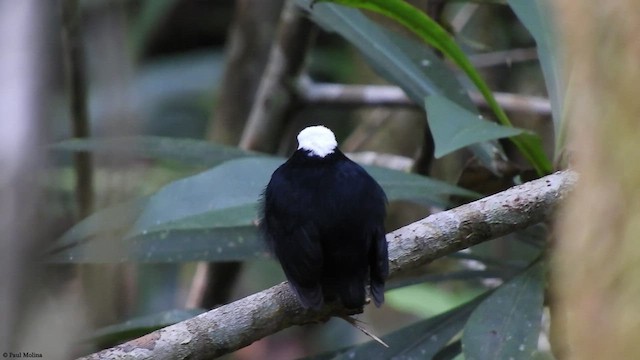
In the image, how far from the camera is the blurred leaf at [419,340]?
1507 mm

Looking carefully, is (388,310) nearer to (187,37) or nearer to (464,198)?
(464,198)

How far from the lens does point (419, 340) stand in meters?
1.53

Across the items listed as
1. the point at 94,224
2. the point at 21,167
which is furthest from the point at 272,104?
the point at 21,167

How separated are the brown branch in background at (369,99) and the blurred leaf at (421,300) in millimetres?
514

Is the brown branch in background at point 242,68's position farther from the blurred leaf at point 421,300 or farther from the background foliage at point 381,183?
the blurred leaf at point 421,300

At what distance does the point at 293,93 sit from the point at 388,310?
76 cm

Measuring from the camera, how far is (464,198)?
169cm

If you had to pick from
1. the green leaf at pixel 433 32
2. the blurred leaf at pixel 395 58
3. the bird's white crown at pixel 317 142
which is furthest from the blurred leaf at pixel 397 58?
the bird's white crown at pixel 317 142

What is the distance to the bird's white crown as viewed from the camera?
1.57m

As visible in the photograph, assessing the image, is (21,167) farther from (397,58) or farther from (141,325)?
(397,58)

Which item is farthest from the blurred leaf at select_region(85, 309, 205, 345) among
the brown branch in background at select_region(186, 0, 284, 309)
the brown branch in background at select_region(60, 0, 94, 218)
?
the brown branch in background at select_region(186, 0, 284, 309)

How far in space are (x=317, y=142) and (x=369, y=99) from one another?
84 centimetres

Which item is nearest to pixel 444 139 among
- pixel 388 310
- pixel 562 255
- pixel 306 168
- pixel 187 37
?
pixel 306 168

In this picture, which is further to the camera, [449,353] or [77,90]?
[77,90]
